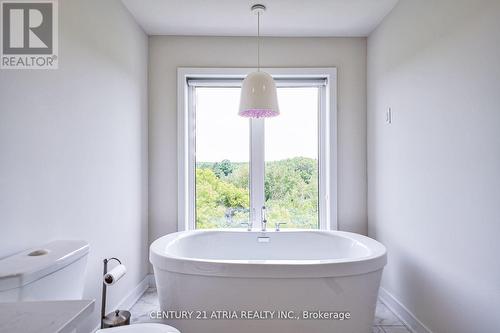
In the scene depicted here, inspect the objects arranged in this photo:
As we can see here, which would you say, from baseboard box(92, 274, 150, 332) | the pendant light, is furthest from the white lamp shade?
baseboard box(92, 274, 150, 332)

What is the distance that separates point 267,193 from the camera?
9.90 ft

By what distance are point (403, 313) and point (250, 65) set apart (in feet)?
8.41

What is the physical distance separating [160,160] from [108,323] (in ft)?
5.15

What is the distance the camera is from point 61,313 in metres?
0.63

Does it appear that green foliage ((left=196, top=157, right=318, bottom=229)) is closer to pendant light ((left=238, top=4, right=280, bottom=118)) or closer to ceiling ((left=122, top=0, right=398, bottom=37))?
pendant light ((left=238, top=4, right=280, bottom=118))

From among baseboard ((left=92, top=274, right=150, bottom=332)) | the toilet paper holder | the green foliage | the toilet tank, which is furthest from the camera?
the green foliage

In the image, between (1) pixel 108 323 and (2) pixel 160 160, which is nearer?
(1) pixel 108 323

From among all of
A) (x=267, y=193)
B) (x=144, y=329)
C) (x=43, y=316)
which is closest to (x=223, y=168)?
(x=267, y=193)

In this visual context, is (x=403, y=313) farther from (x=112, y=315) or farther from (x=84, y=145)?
(x=84, y=145)

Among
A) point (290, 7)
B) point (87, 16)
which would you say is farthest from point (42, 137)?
point (290, 7)

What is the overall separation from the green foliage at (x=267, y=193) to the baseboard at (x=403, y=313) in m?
0.88

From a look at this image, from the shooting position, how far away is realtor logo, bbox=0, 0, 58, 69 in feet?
4.39

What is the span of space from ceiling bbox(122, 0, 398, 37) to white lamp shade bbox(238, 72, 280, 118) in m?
0.68

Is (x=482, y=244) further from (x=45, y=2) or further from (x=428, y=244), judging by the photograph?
(x=45, y=2)
